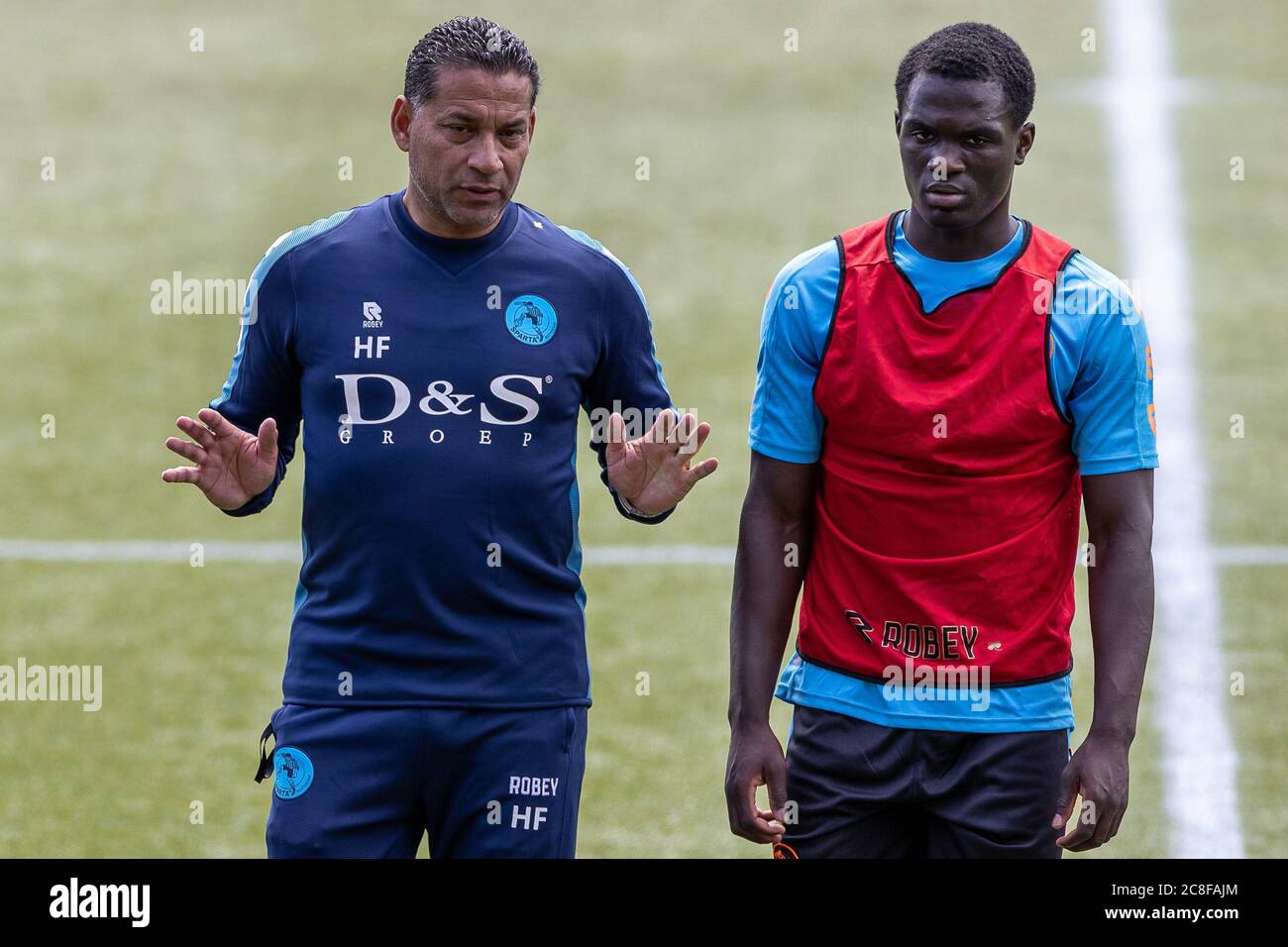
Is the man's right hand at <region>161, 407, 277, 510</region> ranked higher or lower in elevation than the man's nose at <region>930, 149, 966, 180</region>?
lower

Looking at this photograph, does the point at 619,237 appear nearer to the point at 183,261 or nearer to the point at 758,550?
the point at 183,261

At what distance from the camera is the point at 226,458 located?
4.09 meters

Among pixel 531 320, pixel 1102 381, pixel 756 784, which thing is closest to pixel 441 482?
pixel 531 320

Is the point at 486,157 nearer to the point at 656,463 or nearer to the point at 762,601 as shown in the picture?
the point at 656,463

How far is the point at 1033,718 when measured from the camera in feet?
13.0

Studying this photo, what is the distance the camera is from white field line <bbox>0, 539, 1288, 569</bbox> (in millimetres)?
8594

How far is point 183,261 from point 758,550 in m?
8.15

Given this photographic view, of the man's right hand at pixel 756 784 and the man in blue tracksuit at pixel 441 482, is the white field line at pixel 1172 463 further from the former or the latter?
the man in blue tracksuit at pixel 441 482

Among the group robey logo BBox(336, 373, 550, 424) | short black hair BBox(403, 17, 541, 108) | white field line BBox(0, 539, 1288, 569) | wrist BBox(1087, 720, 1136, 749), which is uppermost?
short black hair BBox(403, 17, 541, 108)

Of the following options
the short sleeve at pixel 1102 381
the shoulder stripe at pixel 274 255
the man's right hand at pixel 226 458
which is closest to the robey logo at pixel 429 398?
the man's right hand at pixel 226 458

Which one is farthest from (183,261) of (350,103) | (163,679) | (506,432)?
(506,432)

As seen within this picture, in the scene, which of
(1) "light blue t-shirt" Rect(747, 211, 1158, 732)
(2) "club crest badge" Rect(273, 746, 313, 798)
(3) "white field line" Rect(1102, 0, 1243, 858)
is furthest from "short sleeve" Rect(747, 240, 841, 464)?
(3) "white field line" Rect(1102, 0, 1243, 858)

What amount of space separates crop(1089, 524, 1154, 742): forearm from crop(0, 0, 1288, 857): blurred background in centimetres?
257

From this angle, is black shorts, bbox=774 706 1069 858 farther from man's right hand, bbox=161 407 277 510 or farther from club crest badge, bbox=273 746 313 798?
man's right hand, bbox=161 407 277 510
